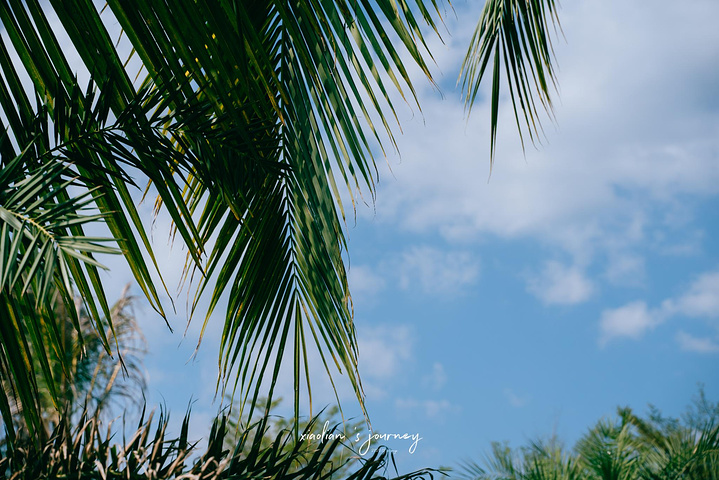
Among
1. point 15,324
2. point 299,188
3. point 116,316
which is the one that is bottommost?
point 15,324

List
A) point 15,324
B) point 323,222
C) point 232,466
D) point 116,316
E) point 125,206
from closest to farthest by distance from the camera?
1. point 232,466
2. point 15,324
3. point 125,206
4. point 323,222
5. point 116,316

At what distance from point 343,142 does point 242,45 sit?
437mm

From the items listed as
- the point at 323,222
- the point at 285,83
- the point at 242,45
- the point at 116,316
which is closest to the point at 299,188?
the point at 323,222

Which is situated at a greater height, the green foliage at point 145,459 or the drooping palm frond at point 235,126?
the drooping palm frond at point 235,126

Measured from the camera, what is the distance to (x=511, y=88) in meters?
1.82

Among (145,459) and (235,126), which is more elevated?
(235,126)

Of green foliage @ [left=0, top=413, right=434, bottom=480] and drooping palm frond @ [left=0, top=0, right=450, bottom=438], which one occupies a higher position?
drooping palm frond @ [left=0, top=0, right=450, bottom=438]

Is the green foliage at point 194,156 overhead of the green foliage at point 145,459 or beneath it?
overhead

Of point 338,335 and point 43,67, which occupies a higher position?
point 43,67

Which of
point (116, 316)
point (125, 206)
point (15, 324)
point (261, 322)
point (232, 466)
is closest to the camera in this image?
point (232, 466)

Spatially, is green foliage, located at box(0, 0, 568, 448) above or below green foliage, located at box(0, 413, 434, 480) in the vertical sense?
above

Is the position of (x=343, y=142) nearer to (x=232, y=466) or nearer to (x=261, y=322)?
(x=261, y=322)

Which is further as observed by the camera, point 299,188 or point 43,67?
point 299,188

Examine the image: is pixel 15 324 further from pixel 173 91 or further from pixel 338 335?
pixel 338 335
